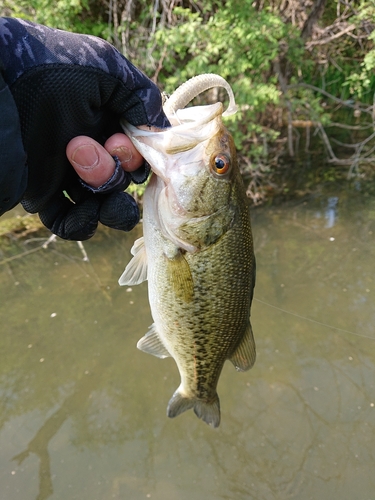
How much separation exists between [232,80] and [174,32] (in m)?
1.21

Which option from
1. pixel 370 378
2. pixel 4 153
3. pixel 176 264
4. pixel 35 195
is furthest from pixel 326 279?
pixel 4 153

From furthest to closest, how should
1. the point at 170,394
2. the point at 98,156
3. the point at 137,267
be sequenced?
the point at 170,394 < the point at 137,267 < the point at 98,156

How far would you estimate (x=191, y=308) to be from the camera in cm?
170

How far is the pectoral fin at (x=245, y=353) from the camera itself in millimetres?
1893

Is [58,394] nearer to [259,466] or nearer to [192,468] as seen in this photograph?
[192,468]

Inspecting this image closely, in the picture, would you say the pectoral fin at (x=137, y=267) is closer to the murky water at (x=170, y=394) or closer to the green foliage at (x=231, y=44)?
the murky water at (x=170, y=394)

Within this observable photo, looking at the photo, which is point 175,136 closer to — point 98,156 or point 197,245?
point 98,156

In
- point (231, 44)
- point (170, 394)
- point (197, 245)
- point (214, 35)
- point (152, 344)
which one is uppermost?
point (214, 35)

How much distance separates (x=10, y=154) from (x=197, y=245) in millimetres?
725

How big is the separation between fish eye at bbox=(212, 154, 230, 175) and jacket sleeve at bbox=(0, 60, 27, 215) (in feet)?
2.10

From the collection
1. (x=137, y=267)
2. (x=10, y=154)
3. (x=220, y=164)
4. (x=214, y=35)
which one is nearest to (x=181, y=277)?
(x=137, y=267)

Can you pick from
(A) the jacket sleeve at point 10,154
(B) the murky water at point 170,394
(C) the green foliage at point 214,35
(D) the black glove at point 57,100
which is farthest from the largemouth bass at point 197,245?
(C) the green foliage at point 214,35

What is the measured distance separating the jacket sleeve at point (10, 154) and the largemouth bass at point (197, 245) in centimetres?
38

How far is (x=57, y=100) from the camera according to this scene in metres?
1.27
